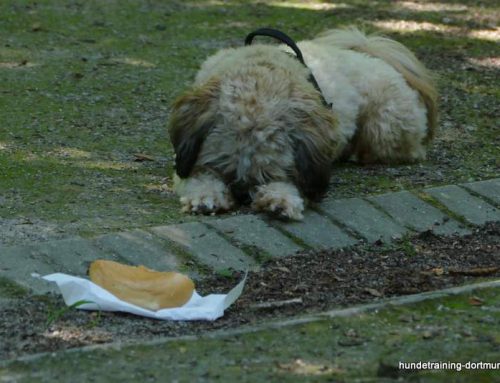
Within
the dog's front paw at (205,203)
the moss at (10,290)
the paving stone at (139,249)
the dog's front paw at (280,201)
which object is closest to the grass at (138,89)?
the dog's front paw at (205,203)

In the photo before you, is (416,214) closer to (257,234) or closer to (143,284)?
(257,234)

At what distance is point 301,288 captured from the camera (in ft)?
16.5

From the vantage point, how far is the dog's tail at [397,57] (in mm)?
7422

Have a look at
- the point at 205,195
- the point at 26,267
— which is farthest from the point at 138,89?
the point at 26,267

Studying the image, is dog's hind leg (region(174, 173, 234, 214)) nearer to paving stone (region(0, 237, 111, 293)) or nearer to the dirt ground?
the dirt ground

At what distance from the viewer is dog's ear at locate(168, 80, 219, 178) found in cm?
598

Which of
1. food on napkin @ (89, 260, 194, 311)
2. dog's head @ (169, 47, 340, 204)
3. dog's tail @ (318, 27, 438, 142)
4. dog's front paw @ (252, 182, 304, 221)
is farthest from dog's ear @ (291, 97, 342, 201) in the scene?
dog's tail @ (318, 27, 438, 142)

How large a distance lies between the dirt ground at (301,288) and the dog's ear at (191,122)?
3.17ft

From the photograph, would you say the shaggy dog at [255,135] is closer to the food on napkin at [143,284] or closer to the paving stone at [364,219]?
the paving stone at [364,219]

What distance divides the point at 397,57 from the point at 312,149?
6.06 ft

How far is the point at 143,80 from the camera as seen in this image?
877 cm

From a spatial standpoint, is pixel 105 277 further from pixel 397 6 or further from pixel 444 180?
pixel 397 6

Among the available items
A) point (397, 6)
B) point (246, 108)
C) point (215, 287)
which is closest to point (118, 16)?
point (397, 6)

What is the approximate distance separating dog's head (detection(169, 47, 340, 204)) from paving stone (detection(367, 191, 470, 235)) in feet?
1.31
